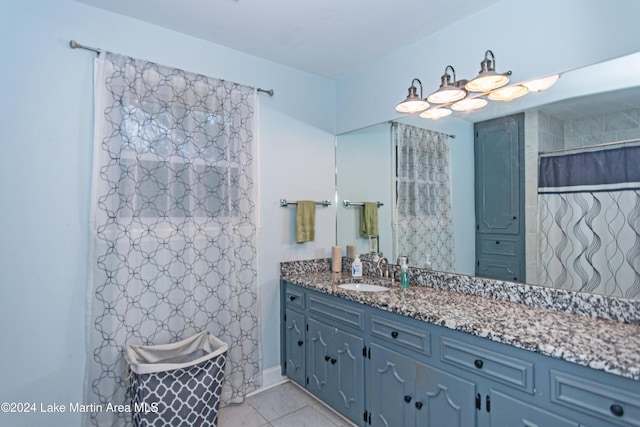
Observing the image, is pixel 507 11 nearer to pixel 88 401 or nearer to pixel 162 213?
pixel 162 213

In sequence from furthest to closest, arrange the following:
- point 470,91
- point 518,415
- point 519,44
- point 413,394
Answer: point 470,91 < point 519,44 < point 413,394 < point 518,415

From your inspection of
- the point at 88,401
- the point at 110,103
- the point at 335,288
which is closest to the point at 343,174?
the point at 335,288

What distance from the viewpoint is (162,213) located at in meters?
2.04

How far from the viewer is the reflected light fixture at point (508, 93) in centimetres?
177

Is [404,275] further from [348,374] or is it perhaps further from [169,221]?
[169,221]

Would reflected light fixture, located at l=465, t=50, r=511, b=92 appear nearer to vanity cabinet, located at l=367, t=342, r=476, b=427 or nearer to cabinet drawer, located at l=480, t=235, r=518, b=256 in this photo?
cabinet drawer, located at l=480, t=235, r=518, b=256

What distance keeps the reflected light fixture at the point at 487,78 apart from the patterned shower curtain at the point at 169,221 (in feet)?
4.77

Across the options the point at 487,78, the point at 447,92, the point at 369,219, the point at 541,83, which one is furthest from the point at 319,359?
the point at 541,83

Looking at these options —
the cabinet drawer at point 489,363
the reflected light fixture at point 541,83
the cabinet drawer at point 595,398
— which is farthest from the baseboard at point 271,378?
the reflected light fixture at point 541,83

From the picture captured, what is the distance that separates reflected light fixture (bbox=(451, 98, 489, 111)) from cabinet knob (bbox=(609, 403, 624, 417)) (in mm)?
1519

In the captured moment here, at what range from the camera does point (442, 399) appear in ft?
4.95

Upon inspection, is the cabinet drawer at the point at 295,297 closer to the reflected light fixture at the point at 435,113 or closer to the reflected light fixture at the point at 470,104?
the reflected light fixture at the point at 435,113

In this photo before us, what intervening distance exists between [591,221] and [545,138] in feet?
1.50

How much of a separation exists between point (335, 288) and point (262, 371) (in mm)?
927
